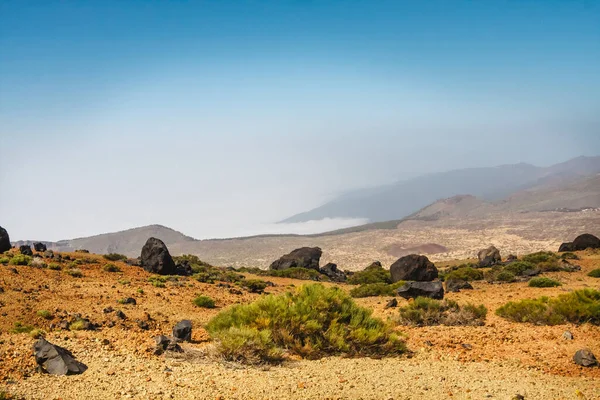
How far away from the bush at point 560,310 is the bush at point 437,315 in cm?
108

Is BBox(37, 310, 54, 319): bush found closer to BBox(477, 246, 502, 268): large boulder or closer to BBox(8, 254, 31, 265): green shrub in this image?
BBox(8, 254, 31, 265): green shrub

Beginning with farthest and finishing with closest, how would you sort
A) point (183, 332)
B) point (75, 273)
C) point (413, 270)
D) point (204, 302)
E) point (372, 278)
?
point (372, 278), point (413, 270), point (75, 273), point (204, 302), point (183, 332)

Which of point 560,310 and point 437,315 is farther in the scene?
point 437,315

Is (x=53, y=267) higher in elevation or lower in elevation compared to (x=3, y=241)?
lower

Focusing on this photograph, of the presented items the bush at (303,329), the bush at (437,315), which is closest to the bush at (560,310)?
the bush at (437,315)

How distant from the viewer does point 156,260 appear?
3181cm

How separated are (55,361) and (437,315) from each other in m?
11.2

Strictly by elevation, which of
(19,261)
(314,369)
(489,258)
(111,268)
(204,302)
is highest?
(19,261)

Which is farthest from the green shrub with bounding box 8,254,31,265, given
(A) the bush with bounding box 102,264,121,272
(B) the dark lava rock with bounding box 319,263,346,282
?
(B) the dark lava rock with bounding box 319,263,346,282

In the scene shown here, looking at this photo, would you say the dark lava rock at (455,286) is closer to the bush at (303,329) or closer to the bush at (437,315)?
the bush at (437,315)

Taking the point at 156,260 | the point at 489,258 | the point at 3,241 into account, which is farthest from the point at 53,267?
the point at 489,258

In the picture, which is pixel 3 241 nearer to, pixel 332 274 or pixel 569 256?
pixel 332 274

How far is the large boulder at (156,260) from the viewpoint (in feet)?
104

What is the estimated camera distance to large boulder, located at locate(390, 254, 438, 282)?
111 feet
